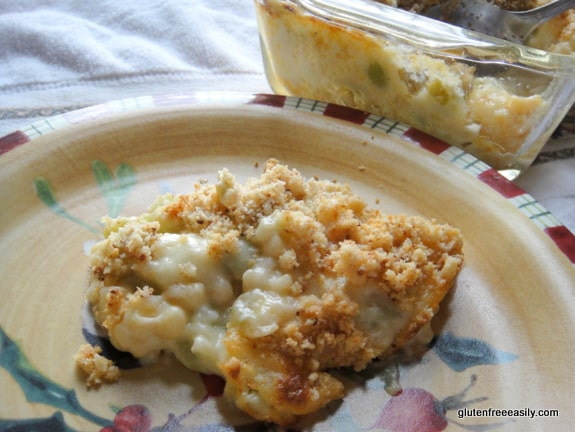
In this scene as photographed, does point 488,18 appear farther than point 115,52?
No

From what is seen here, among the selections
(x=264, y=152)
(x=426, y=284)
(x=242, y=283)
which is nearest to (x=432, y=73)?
(x=264, y=152)

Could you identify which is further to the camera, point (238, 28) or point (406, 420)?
point (238, 28)

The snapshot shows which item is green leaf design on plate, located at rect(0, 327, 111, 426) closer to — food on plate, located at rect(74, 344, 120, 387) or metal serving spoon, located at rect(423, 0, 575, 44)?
food on plate, located at rect(74, 344, 120, 387)

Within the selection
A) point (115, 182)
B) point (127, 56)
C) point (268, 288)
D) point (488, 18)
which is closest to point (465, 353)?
point (268, 288)

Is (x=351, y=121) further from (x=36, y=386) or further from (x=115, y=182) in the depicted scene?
(x=36, y=386)

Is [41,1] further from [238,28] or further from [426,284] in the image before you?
[426,284]

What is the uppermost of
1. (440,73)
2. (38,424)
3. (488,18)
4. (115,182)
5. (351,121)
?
(488,18)
